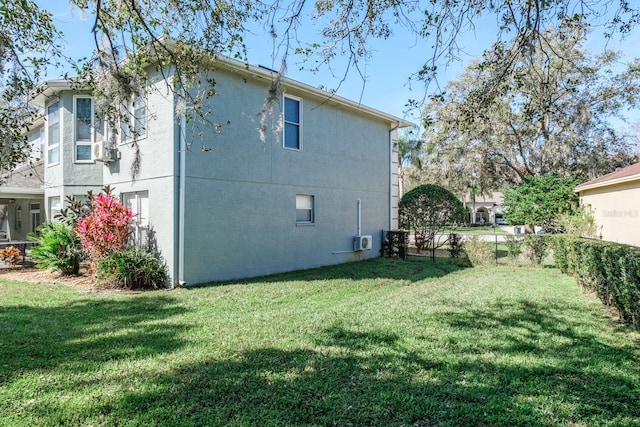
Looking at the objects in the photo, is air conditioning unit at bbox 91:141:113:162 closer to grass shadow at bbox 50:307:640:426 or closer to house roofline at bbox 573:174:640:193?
grass shadow at bbox 50:307:640:426

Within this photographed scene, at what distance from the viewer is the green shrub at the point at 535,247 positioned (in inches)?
477

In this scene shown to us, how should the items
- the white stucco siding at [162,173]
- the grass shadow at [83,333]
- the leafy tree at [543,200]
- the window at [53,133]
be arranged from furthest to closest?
the leafy tree at [543,200] < the window at [53,133] < the white stucco siding at [162,173] < the grass shadow at [83,333]

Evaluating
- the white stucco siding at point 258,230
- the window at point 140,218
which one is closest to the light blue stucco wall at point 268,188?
the white stucco siding at point 258,230

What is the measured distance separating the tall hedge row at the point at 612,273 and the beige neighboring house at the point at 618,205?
270cm

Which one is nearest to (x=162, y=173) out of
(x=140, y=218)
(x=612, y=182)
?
(x=140, y=218)

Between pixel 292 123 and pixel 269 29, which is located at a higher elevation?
pixel 292 123

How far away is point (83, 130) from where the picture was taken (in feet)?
37.6

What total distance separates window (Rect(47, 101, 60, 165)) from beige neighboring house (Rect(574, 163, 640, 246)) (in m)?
16.7

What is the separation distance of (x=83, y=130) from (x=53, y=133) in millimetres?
1719

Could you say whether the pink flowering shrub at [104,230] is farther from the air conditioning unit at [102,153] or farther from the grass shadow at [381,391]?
the grass shadow at [381,391]

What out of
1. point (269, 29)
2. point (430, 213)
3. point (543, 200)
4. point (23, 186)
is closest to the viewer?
point (269, 29)

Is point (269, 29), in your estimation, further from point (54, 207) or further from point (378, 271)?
point (54, 207)

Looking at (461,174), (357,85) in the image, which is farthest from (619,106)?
(357,85)

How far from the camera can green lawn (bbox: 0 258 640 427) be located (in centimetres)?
320
